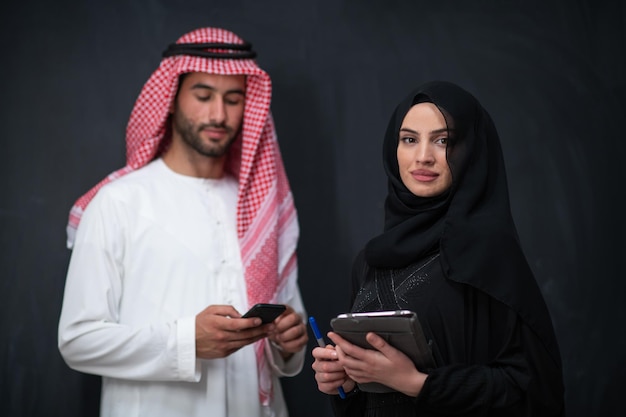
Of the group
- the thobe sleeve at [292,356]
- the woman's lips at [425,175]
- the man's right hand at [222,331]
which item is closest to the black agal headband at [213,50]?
the thobe sleeve at [292,356]

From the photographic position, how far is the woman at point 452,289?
189 cm

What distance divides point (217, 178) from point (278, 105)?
0.54 metres

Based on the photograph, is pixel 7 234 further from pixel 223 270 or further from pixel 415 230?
pixel 415 230

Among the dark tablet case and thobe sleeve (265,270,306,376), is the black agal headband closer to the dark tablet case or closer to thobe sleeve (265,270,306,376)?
thobe sleeve (265,270,306,376)

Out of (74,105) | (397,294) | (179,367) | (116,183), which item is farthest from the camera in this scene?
(74,105)

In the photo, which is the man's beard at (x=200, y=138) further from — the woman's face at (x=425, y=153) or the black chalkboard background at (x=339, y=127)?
the woman's face at (x=425, y=153)

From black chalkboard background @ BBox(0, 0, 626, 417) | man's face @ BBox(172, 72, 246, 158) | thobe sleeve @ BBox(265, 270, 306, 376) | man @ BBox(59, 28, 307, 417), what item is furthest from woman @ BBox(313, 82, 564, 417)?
black chalkboard background @ BBox(0, 0, 626, 417)

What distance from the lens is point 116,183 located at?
2848 mm

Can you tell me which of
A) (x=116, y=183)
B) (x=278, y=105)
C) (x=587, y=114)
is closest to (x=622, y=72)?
(x=587, y=114)

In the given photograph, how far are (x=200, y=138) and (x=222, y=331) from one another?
0.74 meters

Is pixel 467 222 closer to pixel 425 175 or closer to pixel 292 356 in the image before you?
pixel 425 175

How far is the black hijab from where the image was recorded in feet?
6.33

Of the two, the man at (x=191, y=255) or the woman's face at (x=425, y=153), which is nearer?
the woman's face at (x=425, y=153)

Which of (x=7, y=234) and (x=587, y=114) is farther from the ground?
(x=587, y=114)
